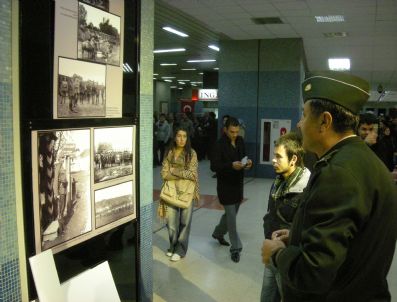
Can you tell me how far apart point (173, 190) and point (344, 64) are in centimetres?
1210

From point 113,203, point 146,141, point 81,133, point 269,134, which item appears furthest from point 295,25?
point 81,133

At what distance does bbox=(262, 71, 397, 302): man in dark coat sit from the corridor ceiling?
571cm

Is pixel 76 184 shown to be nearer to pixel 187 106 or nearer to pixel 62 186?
pixel 62 186

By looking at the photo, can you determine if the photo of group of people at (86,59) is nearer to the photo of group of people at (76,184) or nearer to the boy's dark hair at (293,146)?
the photo of group of people at (76,184)

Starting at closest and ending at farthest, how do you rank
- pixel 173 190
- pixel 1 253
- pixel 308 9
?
pixel 1 253, pixel 173 190, pixel 308 9

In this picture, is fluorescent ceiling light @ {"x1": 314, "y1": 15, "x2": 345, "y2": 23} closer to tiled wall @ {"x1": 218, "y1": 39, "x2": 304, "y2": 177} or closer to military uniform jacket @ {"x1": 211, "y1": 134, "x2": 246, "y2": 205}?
tiled wall @ {"x1": 218, "y1": 39, "x2": 304, "y2": 177}

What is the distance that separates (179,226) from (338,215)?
3.46 metres

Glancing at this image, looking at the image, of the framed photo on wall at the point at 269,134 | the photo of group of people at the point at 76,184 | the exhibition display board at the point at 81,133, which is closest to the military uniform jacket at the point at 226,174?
the exhibition display board at the point at 81,133

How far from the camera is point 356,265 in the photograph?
1.33 meters

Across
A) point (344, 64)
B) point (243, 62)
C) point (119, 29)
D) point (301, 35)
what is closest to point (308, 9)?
point (301, 35)

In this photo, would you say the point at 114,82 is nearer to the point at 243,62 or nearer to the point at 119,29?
the point at 119,29

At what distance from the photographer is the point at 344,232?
1.22 m

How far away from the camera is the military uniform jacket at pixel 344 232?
123cm

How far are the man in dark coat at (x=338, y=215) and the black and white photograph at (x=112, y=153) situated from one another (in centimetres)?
128
